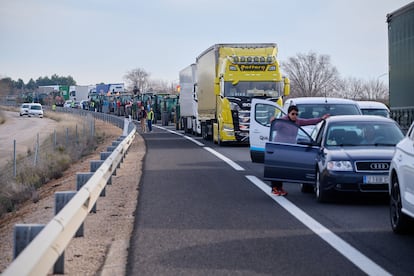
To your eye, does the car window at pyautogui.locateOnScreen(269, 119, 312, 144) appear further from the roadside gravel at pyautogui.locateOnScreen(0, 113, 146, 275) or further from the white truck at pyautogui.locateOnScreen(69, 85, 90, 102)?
the white truck at pyautogui.locateOnScreen(69, 85, 90, 102)

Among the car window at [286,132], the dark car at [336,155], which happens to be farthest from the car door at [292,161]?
the car window at [286,132]

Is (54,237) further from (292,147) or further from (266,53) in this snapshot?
(266,53)

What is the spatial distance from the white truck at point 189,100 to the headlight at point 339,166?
2647 centimetres

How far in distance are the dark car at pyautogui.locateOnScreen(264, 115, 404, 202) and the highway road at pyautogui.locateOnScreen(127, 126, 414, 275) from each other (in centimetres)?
36

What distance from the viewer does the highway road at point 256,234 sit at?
327 inches

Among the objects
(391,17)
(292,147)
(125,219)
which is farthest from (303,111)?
(125,219)

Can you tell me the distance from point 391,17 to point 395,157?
993 cm

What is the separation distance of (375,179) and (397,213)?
9.48 ft

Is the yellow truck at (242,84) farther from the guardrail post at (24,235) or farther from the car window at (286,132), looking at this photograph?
the guardrail post at (24,235)

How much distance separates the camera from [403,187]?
9836 mm

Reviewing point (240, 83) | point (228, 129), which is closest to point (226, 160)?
point (228, 129)

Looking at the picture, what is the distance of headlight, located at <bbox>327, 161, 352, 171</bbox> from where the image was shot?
13.2 m

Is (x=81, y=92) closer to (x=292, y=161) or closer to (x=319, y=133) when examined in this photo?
(x=319, y=133)

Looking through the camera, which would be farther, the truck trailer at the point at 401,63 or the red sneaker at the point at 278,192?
the truck trailer at the point at 401,63
